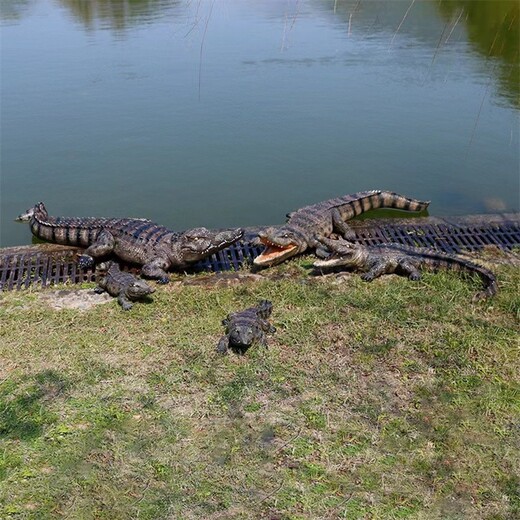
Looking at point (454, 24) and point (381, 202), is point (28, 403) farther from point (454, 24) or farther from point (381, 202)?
point (454, 24)

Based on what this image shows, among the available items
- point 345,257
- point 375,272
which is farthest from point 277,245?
point 375,272

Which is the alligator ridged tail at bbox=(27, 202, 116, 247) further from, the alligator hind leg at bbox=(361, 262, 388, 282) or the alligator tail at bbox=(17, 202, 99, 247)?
the alligator hind leg at bbox=(361, 262, 388, 282)

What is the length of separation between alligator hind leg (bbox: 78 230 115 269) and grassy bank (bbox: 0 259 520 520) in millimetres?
686

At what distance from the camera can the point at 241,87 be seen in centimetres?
1095

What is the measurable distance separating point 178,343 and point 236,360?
0.46 m

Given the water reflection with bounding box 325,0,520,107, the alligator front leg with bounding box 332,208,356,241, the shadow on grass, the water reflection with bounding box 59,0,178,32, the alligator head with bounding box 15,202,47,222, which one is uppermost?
the water reflection with bounding box 325,0,520,107

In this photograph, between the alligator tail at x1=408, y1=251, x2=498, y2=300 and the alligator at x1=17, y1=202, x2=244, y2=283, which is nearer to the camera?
the alligator tail at x1=408, y1=251, x2=498, y2=300

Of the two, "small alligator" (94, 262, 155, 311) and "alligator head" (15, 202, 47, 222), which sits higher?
"small alligator" (94, 262, 155, 311)

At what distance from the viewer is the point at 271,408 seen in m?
3.58

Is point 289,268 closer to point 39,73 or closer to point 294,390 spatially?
point 294,390

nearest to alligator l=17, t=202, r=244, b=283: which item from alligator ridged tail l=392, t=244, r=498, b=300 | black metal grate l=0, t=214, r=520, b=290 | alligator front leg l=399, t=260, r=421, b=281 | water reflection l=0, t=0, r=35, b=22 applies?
black metal grate l=0, t=214, r=520, b=290

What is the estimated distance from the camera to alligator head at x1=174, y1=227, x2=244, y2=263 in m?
5.33

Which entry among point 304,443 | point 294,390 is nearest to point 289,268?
point 294,390

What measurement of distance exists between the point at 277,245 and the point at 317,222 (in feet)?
2.47
